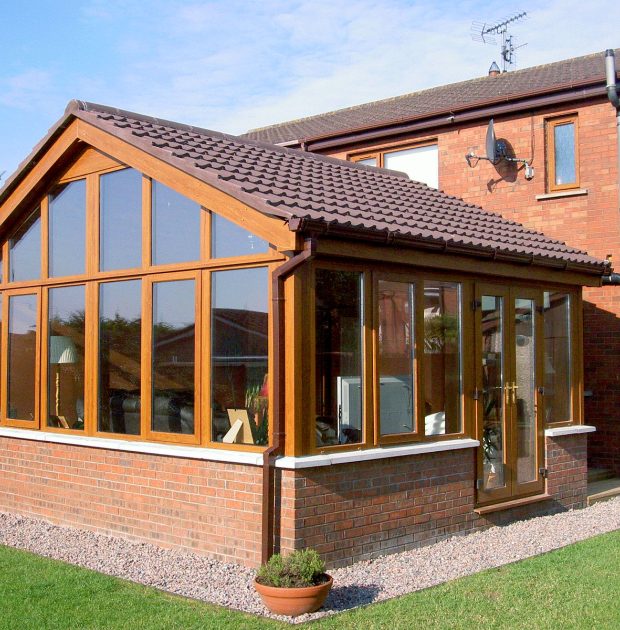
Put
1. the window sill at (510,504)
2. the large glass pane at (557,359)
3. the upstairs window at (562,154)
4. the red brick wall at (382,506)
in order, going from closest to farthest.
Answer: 1. the red brick wall at (382,506)
2. the window sill at (510,504)
3. the large glass pane at (557,359)
4. the upstairs window at (562,154)

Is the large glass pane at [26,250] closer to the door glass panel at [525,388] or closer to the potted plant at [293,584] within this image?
the potted plant at [293,584]

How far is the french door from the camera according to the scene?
10287 mm

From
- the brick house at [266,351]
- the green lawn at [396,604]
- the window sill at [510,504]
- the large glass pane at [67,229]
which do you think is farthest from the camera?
the large glass pane at [67,229]

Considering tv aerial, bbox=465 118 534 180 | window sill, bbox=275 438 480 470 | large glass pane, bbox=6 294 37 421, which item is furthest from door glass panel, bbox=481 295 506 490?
large glass pane, bbox=6 294 37 421

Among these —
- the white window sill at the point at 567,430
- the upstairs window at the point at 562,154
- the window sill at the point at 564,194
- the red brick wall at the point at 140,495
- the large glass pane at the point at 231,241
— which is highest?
the upstairs window at the point at 562,154

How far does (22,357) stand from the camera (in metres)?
11.3

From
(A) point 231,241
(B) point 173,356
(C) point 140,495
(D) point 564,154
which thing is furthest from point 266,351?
(D) point 564,154

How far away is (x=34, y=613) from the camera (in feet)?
22.5

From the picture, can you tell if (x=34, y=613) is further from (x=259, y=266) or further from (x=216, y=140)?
(x=216, y=140)

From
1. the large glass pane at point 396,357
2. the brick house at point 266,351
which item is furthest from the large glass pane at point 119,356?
the large glass pane at point 396,357

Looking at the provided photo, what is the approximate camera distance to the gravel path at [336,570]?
296 inches

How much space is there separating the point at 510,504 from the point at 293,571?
4213 millimetres

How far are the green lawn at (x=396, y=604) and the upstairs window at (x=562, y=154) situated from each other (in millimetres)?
7767

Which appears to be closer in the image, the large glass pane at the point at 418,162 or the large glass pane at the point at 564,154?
the large glass pane at the point at 564,154
